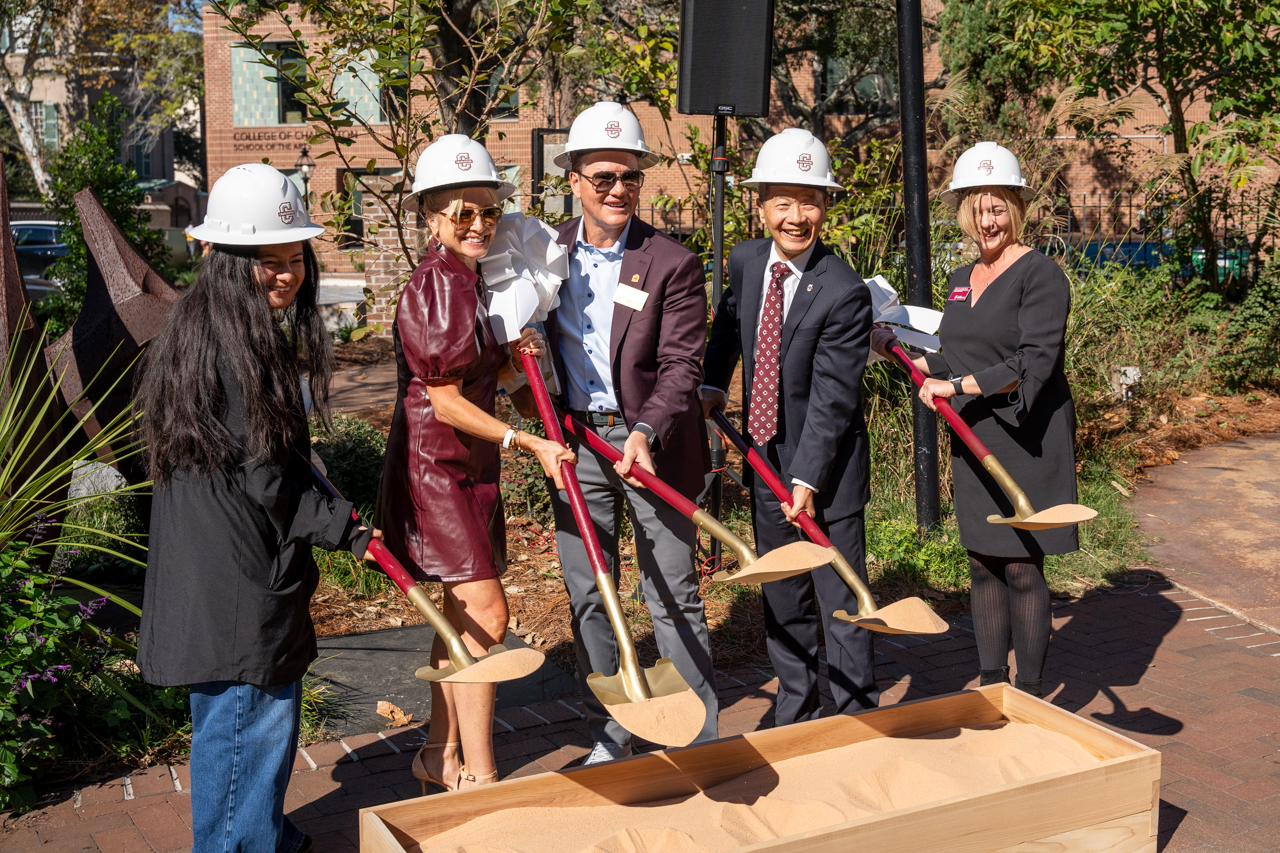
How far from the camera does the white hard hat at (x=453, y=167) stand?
302cm

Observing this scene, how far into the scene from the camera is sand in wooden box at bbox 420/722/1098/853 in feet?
9.09

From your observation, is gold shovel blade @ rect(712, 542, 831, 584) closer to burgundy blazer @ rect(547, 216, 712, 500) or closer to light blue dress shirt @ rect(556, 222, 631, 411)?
burgundy blazer @ rect(547, 216, 712, 500)

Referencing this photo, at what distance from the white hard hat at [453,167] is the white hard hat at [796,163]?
83 centimetres

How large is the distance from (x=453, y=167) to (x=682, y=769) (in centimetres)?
177

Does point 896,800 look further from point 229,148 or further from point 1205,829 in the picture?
point 229,148

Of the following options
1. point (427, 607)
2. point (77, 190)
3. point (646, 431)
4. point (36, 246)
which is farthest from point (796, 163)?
point (36, 246)

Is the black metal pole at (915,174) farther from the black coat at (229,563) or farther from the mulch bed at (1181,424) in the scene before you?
the black coat at (229,563)

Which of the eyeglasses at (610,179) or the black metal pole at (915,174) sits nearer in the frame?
the eyeglasses at (610,179)

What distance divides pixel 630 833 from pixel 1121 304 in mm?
6226

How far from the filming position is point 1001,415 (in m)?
3.71

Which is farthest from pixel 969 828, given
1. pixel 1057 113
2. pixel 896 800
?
pixel 1057 113

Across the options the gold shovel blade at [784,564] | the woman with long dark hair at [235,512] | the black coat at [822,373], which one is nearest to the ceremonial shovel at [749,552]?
the gold shovel blade at [784,564]

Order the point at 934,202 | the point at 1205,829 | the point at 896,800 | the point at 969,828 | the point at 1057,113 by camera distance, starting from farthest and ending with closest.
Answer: the point at 1057,113
the point at 934,202
the point at 1205,829
the point at 896,800
the point at 969,828

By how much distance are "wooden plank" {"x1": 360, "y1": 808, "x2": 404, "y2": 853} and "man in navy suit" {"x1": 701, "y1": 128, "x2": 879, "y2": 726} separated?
146 cm
